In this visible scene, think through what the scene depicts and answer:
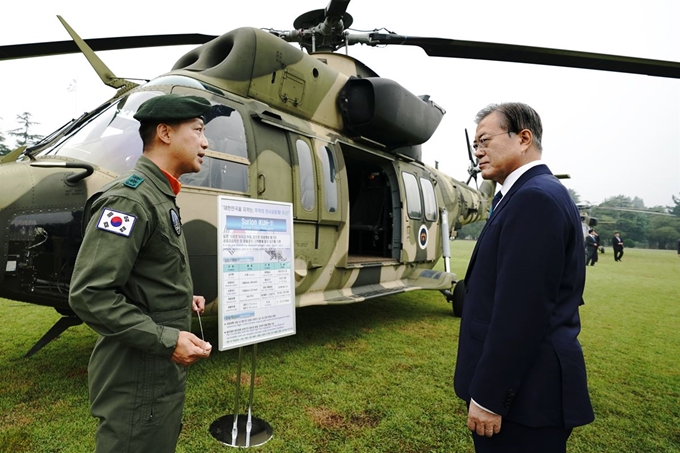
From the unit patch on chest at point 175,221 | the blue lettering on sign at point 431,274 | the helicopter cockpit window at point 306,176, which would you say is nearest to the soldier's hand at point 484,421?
the unit patch on chest at point 175,221

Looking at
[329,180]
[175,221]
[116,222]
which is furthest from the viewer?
[329,180]

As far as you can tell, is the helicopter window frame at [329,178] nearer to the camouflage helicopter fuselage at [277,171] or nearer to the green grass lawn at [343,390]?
the camouflage helicopter fuselage at [277,171]

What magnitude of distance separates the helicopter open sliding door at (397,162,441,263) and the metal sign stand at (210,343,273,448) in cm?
367

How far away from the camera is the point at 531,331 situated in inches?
54.2

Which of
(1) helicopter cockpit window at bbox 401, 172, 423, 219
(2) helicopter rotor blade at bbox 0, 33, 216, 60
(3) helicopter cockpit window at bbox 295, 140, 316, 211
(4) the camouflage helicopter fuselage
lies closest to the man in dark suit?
(4) the camouflage helicopter fuselage

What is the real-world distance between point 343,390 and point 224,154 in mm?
2304

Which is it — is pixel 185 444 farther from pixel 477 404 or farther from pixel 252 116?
pixel 252 116

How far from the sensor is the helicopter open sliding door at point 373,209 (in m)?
6.11

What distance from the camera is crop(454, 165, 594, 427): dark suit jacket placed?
1383 millimetres

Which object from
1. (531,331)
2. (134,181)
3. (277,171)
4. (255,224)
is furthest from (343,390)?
(134,181)

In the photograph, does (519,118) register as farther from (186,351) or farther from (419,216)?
(419,216)

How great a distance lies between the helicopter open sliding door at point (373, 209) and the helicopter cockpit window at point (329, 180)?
1.40 meters

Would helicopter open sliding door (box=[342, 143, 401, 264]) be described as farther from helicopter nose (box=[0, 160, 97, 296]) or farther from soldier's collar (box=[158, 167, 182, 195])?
soldier's collar (box=[158, 167, 182, 195])

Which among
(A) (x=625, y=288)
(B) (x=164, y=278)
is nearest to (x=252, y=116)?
(B) (x=164, y=278)
